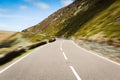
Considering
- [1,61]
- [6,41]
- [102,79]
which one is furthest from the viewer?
[6,41]

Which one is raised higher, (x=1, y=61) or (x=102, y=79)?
(x=1, y=61)

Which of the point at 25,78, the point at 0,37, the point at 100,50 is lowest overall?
the point at 100,50

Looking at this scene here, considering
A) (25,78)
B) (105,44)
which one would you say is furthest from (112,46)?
(25,78)

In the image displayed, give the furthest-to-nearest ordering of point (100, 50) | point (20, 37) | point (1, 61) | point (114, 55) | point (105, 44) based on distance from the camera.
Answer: point (20, 37)
point (100, 50)
point (105, 44)
point (114, 55)
point (1, 61)

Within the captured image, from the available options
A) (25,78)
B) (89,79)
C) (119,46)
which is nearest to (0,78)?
(25,78)

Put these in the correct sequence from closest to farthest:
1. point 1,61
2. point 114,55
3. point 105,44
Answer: point 1,61
point 114,55
point 105,44

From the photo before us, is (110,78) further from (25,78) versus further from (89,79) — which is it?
(25,78)

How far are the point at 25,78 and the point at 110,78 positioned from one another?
3.80 meters

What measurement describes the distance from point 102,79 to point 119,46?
23.2ft

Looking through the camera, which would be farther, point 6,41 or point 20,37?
point 20,37

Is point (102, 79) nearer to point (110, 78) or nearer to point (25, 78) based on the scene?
point (110, 78)

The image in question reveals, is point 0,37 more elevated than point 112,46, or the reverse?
point 0,37

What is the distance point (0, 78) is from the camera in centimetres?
930

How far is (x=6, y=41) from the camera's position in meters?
151
